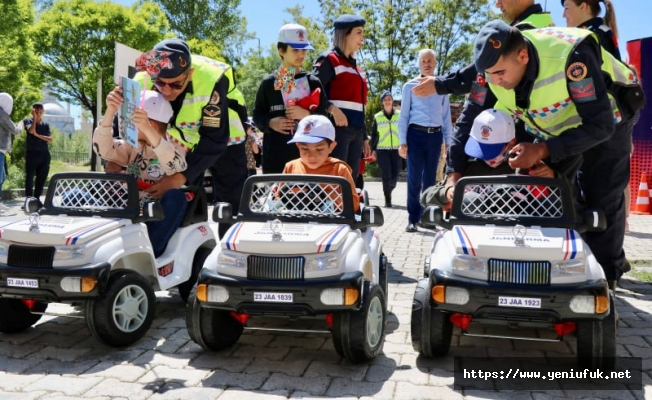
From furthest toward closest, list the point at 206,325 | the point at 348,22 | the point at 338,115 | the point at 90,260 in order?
the point at 348,22, the point at 338,115, the point at 90,260, the point at 206,325

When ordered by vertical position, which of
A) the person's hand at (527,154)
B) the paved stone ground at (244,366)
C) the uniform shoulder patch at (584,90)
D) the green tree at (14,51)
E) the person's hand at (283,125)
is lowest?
the paved stone ground at (244,366)

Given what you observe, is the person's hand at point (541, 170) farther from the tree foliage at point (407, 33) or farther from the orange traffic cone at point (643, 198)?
the tree foliage at point (407, 33)

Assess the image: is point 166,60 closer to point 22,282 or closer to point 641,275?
point 22,282

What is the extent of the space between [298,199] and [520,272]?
4.65 feet

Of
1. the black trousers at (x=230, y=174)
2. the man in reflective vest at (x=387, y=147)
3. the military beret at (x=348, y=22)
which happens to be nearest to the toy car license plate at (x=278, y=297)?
the black trousers at (x=230, y=174)

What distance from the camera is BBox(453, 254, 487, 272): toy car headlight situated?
348 centimetres

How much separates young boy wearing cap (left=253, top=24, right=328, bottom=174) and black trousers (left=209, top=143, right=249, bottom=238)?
0.41 metres

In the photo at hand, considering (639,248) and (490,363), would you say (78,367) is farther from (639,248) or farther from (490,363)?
(639,248)

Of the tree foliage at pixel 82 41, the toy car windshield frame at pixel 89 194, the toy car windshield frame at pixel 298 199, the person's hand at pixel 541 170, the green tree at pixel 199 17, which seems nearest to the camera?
the toy car windshield frame at pixel 298 199

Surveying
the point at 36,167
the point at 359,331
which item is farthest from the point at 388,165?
the point at 359,331

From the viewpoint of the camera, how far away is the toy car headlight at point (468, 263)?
348 centimetres

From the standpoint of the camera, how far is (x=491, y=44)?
12.6 feet

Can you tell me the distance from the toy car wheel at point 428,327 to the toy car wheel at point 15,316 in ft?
8.19

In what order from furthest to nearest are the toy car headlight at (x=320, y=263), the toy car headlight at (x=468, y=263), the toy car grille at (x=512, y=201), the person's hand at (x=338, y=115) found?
the person's hand at (x=338, y=115)
the toy car grille at (x=512, y=201)
the toy car headlight at (x=320, y=263)
the toy car headlight at (x=468, y=263)
